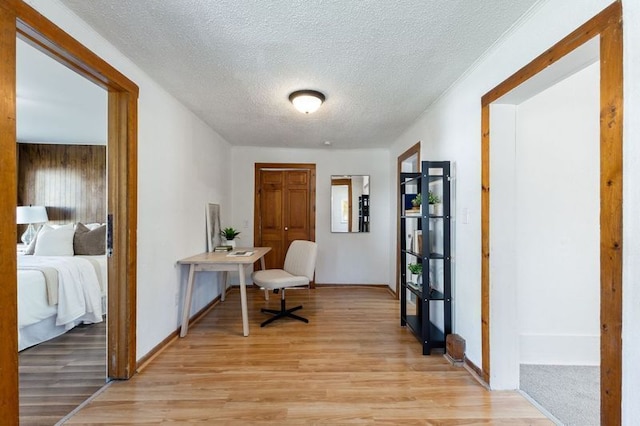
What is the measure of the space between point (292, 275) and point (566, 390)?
8.23 feet

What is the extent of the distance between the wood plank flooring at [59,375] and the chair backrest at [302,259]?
6.28ft

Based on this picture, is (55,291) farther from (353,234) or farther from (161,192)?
(353,234)

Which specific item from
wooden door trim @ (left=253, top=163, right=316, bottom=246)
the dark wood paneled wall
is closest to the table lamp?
the dark wood paneled wall

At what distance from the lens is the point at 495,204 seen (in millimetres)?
1905

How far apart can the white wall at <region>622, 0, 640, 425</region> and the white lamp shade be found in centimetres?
623

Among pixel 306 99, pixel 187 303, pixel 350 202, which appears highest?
pixel 306 99

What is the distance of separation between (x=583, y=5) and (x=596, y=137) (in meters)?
1.46

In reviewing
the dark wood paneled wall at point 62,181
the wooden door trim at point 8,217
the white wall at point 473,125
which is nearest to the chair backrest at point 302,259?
the white wall at point 473,125

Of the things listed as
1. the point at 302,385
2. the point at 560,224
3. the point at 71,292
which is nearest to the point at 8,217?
the point at 302,385

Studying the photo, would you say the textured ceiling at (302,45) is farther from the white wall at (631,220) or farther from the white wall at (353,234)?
the white wall at (353,234)

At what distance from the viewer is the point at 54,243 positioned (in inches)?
135

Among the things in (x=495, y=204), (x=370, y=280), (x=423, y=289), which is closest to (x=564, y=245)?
(x=495, y=204)

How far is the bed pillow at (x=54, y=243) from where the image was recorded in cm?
339

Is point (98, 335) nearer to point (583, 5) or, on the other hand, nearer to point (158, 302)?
point (158, 302)
